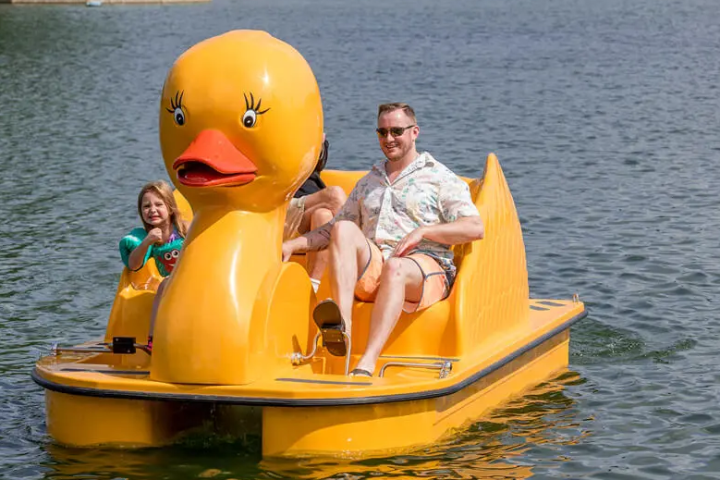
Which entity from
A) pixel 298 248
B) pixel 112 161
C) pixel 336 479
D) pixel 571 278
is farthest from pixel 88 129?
pixel 336 479

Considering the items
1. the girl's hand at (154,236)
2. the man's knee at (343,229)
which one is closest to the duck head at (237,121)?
the man's knee at (343,229)

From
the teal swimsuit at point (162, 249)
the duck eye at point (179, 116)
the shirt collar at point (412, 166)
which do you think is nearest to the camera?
the duck eye at point (179, 116)

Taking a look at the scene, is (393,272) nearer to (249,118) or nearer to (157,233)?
(249,118)

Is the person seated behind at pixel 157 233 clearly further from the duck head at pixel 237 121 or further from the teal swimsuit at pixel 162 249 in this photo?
the duck head at pixel 237 121

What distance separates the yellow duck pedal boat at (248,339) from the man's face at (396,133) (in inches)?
19.4

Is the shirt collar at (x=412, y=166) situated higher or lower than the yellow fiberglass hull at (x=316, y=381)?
higher

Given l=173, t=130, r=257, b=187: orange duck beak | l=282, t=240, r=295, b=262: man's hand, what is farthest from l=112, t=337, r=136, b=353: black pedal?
l=282, t=240, r=295, b=262: man's hand

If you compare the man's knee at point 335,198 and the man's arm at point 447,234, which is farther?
the man's knee at point 335,198

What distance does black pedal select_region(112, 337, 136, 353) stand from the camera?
6328 mm

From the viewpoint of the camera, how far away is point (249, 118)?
607 cm

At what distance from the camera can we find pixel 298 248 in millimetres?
6945

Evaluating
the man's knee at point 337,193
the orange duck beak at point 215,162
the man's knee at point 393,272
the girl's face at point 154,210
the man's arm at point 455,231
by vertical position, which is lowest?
the man's knee at point 393,272

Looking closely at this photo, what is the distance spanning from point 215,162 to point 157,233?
1056 mm

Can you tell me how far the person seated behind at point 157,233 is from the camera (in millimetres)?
6969
